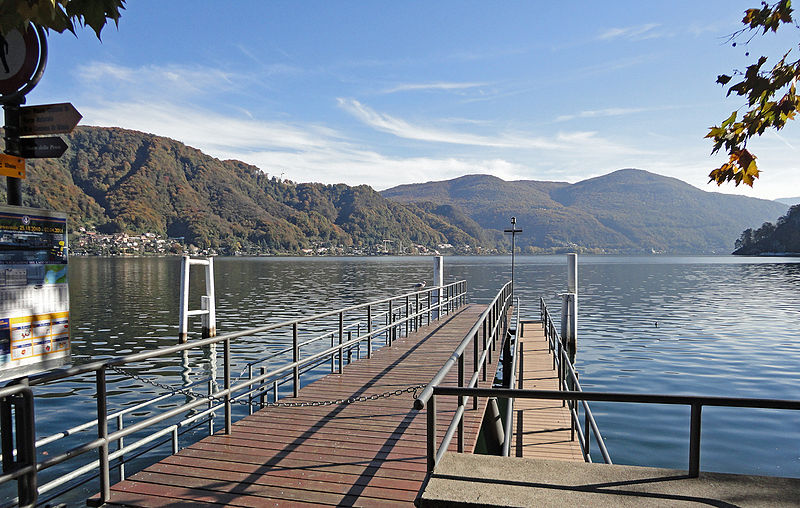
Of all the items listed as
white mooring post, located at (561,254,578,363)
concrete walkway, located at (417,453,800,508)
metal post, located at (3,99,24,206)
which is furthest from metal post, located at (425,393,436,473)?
white mooring post, located at (561,254,578,363)

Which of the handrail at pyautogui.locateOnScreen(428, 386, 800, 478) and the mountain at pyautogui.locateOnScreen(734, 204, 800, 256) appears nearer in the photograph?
the handrail at pyautogui.locateOnScreen(428, 386, 800, 478)

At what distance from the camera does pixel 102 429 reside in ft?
13.9

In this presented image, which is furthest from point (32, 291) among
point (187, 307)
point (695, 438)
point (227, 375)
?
point (187, 307)

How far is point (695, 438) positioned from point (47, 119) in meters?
4.78

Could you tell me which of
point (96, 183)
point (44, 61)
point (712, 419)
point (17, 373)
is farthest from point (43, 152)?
point (96, 183)

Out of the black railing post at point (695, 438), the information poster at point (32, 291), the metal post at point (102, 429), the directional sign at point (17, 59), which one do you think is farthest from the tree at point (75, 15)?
the black railing post at point (695, 438)

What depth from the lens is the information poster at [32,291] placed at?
11.5 feet

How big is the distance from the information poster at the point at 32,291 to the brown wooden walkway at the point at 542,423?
4947 mm

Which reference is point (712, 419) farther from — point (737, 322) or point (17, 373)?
point (737, 322)

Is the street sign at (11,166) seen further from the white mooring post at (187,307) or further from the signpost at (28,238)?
the white mooring post at (187,307)

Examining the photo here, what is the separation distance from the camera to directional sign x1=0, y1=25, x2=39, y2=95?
3.52 metres

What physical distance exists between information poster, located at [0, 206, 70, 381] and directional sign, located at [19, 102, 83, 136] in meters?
0.56

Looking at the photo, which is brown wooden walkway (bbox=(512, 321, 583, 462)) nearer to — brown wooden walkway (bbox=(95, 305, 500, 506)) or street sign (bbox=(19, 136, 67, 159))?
brown wooden walkway (bbox=(95, 305, 500, 506))

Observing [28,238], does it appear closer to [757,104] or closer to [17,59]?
[17,59]
